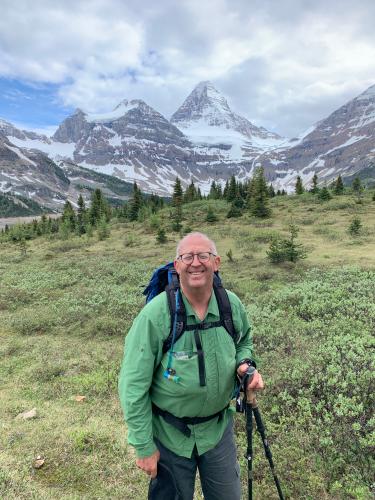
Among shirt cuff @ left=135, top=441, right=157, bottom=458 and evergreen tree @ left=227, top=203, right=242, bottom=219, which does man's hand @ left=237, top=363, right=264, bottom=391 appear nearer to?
shirt cuff @ left=135, top=441, right=157, bottom=458

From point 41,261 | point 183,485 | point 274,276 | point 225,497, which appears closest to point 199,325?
point 183,485

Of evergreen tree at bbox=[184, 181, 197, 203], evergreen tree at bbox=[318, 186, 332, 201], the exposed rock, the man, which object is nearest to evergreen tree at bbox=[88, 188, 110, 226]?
evergreen tree at bbox=[184, 181, 197, 203]

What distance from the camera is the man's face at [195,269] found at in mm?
3631

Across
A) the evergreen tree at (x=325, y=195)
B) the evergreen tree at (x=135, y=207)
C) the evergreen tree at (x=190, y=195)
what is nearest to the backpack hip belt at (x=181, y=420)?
the evergreen tree at (x=325, y=195)

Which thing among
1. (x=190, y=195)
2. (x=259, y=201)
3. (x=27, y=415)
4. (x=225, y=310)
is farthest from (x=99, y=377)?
(x=190, y=195)

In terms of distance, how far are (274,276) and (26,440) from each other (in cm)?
1412

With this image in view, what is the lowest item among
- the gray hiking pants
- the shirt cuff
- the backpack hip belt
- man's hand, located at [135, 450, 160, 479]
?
the gray hiking pants

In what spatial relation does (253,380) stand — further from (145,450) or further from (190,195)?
(190,195)

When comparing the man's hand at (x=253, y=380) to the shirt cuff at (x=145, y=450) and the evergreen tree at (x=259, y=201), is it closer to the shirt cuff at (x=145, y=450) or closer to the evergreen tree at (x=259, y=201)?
the shirt cuff at (x=145, y=450)

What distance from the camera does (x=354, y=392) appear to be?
6.80 meters

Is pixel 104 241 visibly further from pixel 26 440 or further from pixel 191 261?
pixel 191 261

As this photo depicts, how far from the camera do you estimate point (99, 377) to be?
9.38 m

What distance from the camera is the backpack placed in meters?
3.57

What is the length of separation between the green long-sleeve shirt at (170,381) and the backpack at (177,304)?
49 mm
